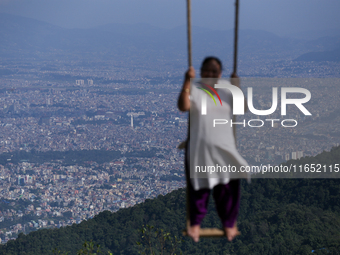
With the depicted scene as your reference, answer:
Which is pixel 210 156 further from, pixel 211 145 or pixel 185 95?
pixel 185 95

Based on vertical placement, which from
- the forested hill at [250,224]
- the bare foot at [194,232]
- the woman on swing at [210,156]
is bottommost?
the forested hill at [250,224]

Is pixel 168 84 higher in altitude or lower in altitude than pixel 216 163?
lower

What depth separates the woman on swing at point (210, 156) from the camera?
3521 mm

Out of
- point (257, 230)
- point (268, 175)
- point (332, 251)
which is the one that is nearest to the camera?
point (332, 251)

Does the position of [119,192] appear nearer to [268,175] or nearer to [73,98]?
[268,175]

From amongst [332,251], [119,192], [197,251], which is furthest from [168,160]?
[332,251]

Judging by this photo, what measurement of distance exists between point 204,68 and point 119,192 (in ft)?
220

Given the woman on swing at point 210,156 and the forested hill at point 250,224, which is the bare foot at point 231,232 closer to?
the woman on swing at point 210,156

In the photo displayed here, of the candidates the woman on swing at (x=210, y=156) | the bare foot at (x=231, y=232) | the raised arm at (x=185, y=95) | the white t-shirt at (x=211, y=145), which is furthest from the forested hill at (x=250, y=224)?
the raised arm at (x=185, y=95)

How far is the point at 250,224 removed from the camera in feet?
103

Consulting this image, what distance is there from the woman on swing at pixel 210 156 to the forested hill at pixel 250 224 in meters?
24.9

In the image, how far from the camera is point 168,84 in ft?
510

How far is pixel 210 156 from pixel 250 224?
2907 cm

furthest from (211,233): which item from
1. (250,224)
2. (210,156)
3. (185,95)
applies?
(250,224)
